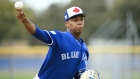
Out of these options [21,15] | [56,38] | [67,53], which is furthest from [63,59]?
[21,15]

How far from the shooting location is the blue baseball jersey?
5.98 m

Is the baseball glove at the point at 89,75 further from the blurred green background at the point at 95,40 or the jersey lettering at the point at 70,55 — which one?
the blurred green background at the point at 95,40

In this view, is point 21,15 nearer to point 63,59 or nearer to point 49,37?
point 49,37

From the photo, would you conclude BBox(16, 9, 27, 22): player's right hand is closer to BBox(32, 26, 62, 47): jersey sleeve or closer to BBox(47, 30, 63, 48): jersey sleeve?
BBox(32, 26, 62, 47): jersey sleeve

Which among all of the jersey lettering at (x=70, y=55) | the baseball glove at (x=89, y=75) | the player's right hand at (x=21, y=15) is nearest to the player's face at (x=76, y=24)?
the jersey lettering at (x=70, y=55)

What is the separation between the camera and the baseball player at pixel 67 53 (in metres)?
5.96

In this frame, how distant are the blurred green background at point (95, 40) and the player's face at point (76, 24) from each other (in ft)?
34.1

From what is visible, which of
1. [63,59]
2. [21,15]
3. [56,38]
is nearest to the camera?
[21,15]

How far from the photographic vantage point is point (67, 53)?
6078 mm

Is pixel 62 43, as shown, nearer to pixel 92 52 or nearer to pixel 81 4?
pixel 92 52

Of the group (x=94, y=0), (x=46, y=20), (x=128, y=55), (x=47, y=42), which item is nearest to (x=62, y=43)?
(x=47, y=42)

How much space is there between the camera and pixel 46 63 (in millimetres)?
6152

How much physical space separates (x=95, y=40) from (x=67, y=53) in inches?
913

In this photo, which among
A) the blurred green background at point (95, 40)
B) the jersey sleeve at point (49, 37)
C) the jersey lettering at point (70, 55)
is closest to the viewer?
the jersey sleeve at point (49, 37)
